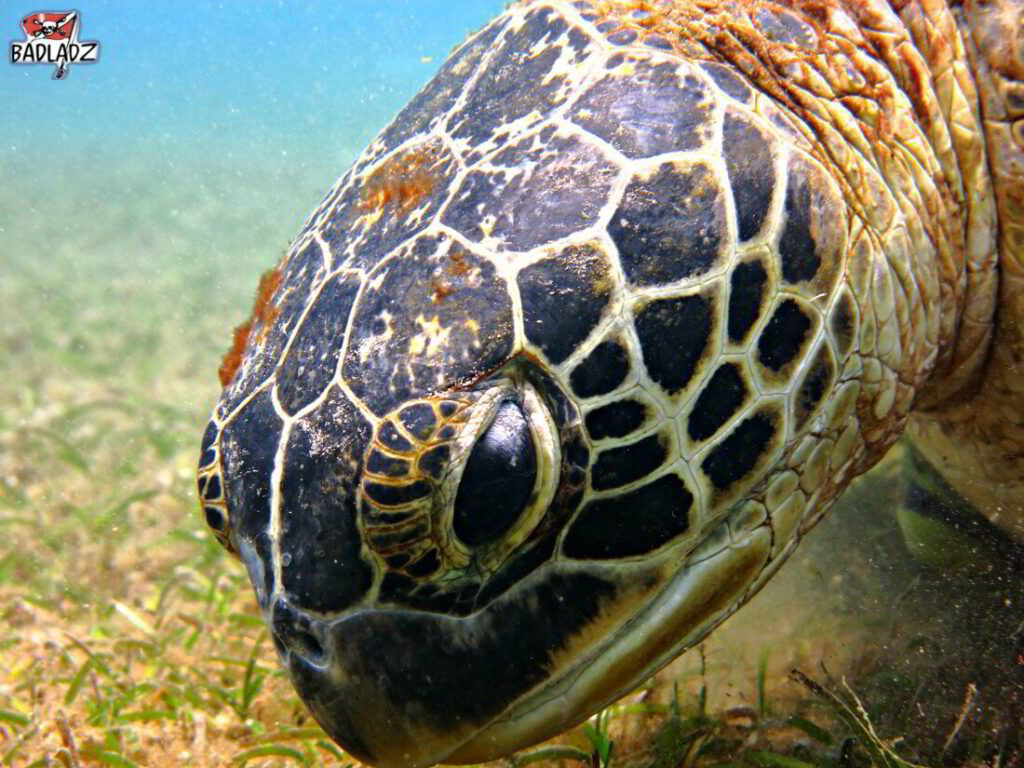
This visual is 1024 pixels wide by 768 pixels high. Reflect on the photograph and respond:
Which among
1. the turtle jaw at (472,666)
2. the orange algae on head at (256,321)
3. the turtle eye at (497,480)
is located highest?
the orange algae on head at (256,321)

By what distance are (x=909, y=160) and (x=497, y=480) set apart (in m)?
1.33

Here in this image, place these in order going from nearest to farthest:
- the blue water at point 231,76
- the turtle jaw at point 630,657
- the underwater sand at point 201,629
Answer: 1. the turtle jaw at point 630,657
2. the underwater sand at point 201,629
3. the blue water at point 231,76

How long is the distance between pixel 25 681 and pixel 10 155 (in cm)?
3317

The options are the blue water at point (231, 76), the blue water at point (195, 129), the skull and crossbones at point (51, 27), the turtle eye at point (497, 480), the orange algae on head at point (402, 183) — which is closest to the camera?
the turtle eye at point (497, 480)

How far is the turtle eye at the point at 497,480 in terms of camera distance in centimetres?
133

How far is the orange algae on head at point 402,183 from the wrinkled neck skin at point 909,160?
2.08ft

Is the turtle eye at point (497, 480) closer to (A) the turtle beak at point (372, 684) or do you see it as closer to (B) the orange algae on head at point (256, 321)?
(A) the turtle beak at point (372, 684)

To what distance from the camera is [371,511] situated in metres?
1.34

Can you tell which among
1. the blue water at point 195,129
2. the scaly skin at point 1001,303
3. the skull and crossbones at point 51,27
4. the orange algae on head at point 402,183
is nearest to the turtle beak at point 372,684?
the orange algae on head at point 402,183

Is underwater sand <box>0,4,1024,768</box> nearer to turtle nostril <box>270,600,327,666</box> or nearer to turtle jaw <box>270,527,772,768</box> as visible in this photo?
turtle jaw <box>270,527,772,768</box>

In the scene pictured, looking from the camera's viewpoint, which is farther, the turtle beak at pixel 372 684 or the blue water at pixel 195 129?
the blue water at pixel 195 129

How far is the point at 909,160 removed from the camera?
186cm

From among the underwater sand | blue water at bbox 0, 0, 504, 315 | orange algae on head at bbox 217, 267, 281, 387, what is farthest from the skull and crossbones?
orange algae on head at bbox 217, 267, 281, 387

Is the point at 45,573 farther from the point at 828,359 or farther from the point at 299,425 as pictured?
the point at 828,359
